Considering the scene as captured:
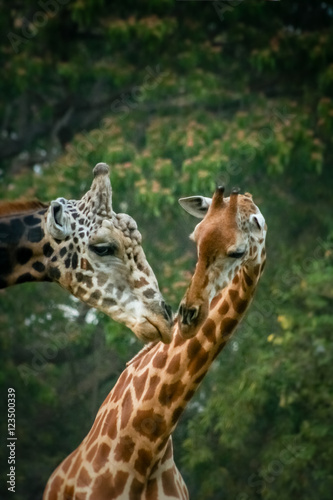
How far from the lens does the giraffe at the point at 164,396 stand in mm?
4027

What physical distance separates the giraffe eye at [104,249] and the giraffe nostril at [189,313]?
413 millimetres

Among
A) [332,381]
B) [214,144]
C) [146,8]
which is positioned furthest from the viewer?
[146,8]

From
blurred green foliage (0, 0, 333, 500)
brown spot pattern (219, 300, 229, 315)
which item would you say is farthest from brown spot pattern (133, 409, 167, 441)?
blurred green foliage (0, 0, 333, 500)

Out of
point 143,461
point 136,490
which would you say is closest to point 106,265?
point 143,461

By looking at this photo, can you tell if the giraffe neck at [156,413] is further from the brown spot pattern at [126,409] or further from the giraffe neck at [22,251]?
the giraffe neck at [22,251]

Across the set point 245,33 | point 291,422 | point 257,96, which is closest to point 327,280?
point 291,422

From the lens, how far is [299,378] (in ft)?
30.6

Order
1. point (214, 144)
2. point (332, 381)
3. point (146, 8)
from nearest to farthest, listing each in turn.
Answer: point (332, 381), point (214, 144), point (146, 8)

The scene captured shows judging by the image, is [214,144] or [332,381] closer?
[332,381]

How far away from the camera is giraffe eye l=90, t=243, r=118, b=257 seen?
11.7ft

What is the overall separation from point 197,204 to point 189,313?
2.51 feet

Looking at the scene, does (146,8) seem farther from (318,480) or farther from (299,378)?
(318,480)

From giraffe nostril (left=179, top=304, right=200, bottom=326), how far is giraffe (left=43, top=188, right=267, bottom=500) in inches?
7.7

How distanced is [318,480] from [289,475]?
40 cm
